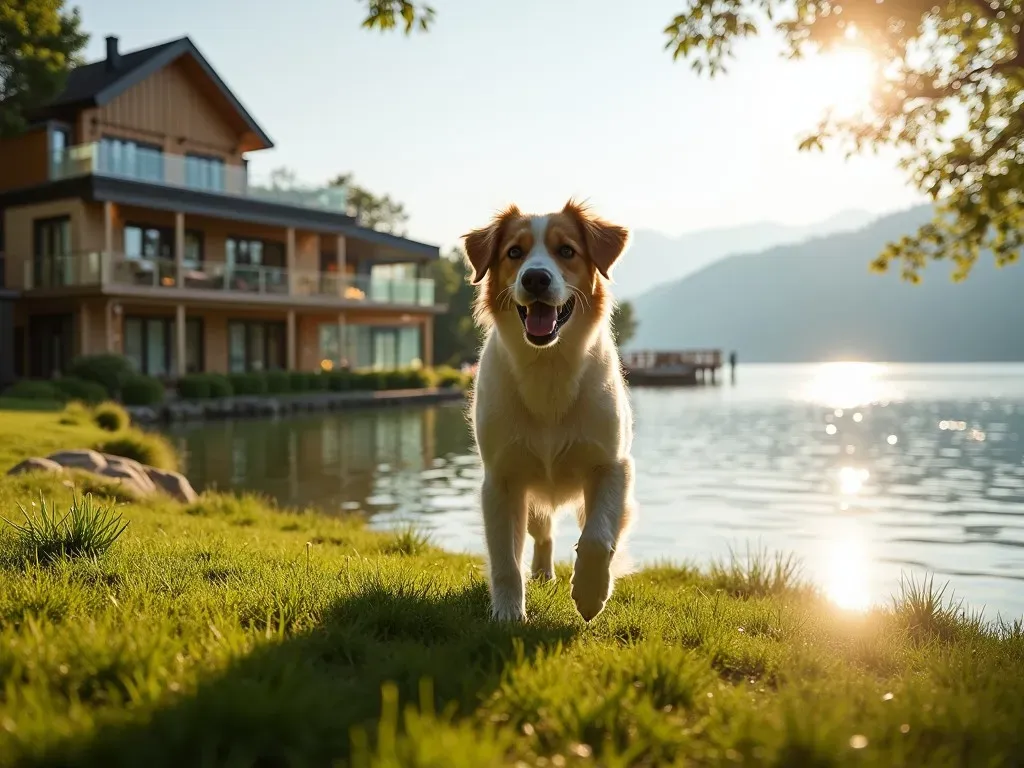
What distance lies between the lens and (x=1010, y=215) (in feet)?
30.3

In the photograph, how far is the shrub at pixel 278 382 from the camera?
30.2 meters

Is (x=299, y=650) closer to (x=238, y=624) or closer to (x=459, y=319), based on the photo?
(x=238, y=624)

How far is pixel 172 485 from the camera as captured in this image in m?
10.1

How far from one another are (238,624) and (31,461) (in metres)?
6.72

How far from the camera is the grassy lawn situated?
238cm

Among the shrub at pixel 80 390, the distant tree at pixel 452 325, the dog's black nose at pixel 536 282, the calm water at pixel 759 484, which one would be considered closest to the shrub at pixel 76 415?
the calm water at pixel 759 484

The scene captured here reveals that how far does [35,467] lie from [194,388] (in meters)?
19.4

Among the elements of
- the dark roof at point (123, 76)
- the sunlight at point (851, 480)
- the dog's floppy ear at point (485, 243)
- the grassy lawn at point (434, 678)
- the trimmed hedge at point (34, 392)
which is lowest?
the sunlight at point (851, 480)

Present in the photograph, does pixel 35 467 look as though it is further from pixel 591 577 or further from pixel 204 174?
pixel 204 174

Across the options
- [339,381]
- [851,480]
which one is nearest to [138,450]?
[851,480]

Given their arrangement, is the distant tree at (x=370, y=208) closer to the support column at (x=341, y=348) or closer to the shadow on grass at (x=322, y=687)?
the support column at (x=341, y=348)

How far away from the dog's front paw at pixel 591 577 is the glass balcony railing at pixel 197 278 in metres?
27.5

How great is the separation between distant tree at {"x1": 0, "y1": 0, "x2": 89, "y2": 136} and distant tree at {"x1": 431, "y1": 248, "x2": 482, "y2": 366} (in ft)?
91.5

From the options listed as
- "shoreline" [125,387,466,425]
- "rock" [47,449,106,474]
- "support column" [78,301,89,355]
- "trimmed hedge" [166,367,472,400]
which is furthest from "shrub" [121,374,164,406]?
"rock" [47,449,106,474]
